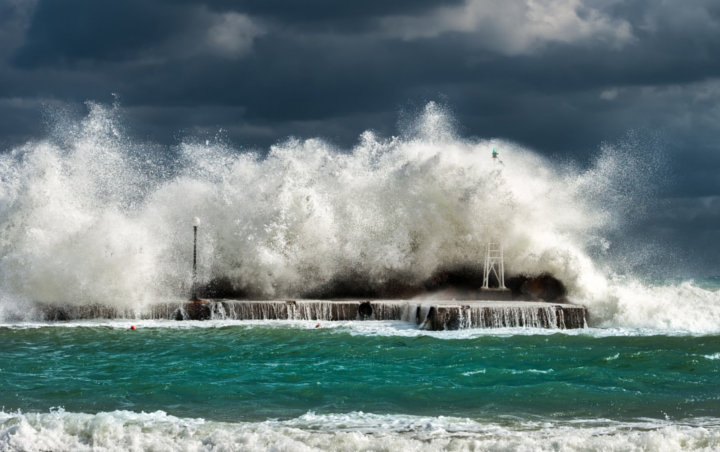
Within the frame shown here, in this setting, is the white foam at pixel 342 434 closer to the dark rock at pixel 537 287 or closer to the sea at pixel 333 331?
the sea at pixel 333 331

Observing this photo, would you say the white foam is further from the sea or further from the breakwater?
the breakwater

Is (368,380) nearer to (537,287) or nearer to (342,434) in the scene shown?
(342,434)

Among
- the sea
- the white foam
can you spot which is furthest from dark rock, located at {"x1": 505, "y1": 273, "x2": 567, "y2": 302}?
the white foam

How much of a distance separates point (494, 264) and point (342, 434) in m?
13.2

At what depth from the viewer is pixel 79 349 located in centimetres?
1424

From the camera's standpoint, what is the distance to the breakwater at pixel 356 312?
16.9 m

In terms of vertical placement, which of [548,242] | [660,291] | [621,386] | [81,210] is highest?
[81,210]

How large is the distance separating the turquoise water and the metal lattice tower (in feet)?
12.4

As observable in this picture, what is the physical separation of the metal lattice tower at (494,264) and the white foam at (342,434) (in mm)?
11107

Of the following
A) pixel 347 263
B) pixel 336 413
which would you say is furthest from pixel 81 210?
pixel 336 413

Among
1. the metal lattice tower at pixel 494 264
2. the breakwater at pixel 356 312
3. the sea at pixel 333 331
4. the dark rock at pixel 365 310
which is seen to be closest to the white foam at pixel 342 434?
the sea at pixel 333 331

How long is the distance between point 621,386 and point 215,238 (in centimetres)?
1383

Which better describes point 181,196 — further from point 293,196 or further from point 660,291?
point 660,291

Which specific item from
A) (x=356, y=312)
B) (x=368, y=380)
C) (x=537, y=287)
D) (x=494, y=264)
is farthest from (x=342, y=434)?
(x=537, y=287)
